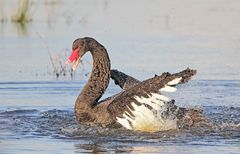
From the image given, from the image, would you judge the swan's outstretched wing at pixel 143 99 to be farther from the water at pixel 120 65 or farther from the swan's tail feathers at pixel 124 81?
the swan's tail feathers at pixel 124 81

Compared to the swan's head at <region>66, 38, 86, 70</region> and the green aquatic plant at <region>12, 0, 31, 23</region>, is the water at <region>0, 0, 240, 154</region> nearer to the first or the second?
the green aquatic plant at <region>12, 0, 31, 23</region>

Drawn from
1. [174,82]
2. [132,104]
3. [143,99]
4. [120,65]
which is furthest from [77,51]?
[120,65]

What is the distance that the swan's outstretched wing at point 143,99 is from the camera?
1052 cm

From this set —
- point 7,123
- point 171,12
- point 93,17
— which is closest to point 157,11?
point 171,12

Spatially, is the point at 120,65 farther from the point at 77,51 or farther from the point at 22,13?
the point at 22,13

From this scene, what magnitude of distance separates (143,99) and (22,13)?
13342mm

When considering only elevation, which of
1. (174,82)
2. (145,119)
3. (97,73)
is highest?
(97,73)

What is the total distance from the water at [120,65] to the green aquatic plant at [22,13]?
0.88 feet

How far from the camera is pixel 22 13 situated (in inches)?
928

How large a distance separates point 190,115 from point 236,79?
374cm

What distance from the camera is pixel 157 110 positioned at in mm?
10930

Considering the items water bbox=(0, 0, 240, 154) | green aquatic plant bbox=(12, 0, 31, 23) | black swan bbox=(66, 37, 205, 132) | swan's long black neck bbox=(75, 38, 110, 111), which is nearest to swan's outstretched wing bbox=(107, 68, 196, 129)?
black swan bbox=(66, 37, 205, 132)

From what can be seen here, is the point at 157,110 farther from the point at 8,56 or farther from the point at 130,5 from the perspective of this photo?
the point at 130,5

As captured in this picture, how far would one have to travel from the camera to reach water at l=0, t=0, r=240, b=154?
33.9 feet
